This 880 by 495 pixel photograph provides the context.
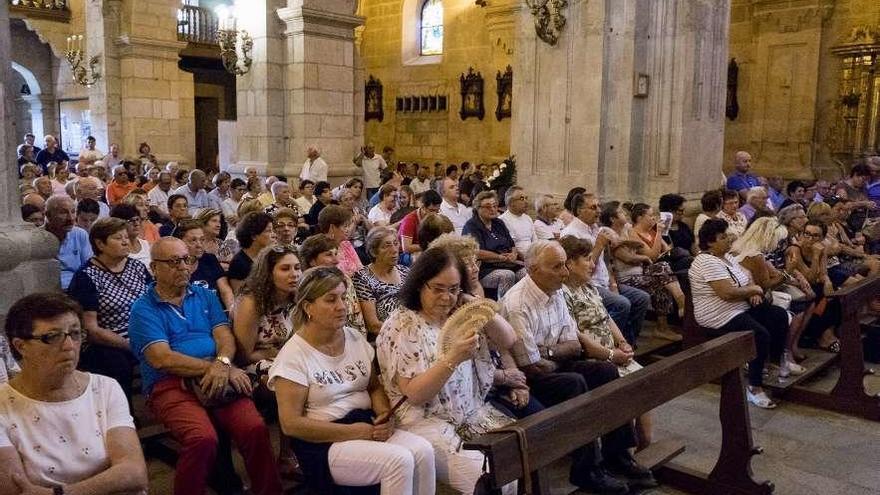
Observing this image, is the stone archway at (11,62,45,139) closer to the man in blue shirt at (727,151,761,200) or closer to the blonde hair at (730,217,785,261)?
the man in blue shirt at (727,151,761,200)

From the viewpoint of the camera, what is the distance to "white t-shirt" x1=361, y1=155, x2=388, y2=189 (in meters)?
11.4

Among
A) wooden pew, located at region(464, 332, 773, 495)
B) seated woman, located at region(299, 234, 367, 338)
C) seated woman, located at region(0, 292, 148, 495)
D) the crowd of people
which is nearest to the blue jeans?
the crowd of people

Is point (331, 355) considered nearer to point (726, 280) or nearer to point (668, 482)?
point (668, 482)

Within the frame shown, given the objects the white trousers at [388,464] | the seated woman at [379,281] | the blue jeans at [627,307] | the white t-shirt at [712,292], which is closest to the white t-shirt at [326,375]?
the white trousers at [388,464]

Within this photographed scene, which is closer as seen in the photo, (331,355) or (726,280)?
(331,355)

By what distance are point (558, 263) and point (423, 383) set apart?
1144 mm

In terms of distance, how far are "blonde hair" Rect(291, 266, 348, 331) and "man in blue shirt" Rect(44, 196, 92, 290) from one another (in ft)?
7.19

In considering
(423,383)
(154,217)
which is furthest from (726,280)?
(154,217)

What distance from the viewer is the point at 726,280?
187 inches

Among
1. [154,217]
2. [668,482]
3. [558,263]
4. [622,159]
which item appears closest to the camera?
[558,263]

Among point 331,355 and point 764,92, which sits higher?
point 764,92

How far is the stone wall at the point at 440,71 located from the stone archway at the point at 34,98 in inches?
312

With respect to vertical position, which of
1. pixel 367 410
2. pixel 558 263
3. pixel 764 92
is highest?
pixel 764 92

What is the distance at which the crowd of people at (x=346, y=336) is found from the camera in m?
2.34
